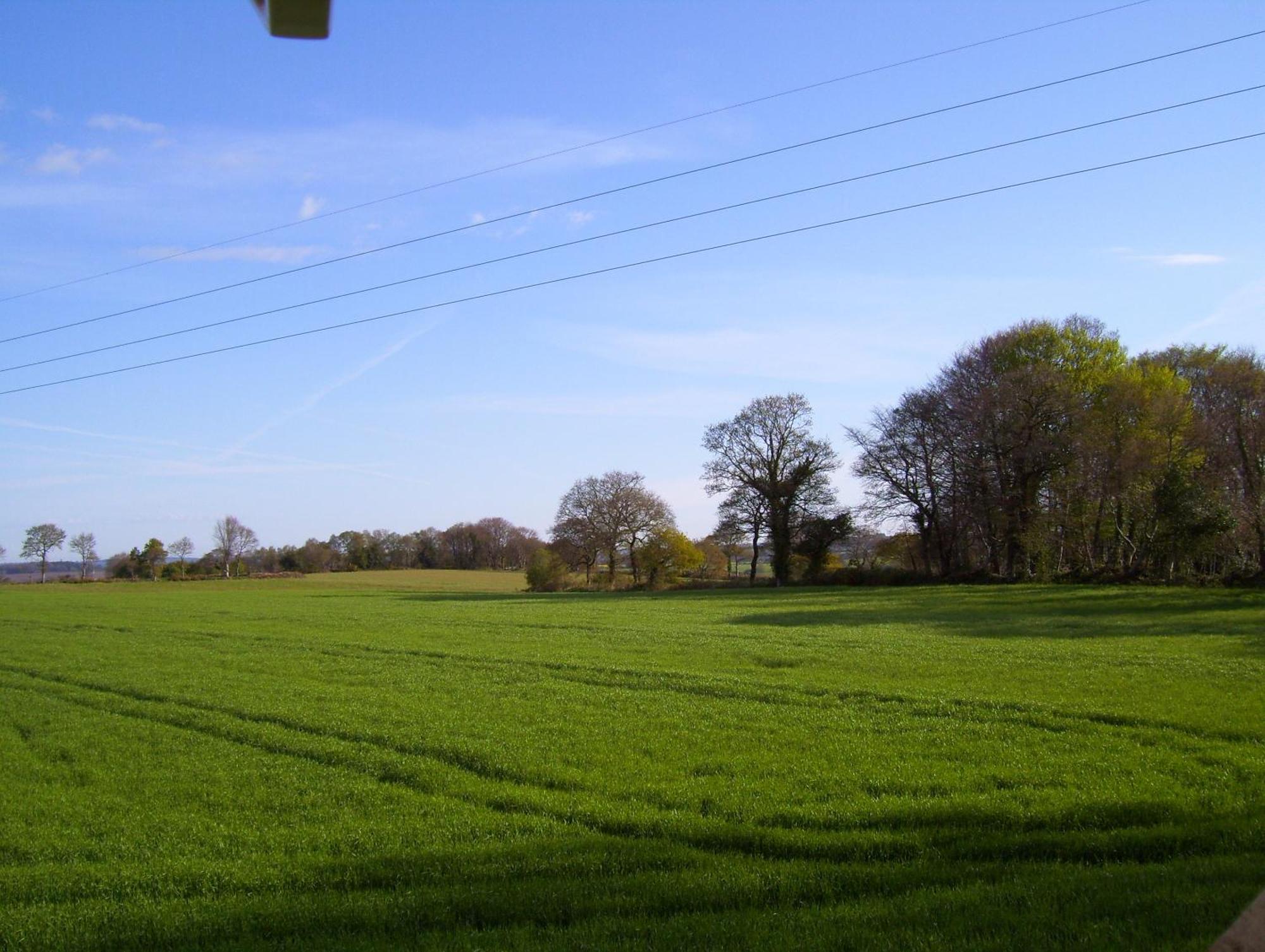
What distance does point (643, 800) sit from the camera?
971cm

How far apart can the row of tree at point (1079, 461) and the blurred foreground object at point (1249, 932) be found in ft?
163

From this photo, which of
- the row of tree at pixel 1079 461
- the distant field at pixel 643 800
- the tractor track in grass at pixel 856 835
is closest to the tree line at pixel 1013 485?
the row of tree at pixel 1079 461

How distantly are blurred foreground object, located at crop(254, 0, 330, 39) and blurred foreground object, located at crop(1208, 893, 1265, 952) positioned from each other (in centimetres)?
328

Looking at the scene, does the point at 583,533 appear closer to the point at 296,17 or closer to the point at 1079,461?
the point at 1079,461

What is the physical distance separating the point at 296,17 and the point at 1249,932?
3.47 meters

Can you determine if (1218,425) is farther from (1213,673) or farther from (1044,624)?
(1213,673)

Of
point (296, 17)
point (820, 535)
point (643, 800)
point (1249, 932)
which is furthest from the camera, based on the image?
point (820, 535)

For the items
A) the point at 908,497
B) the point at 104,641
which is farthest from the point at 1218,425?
the point at 104,641

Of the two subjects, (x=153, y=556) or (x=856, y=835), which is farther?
(x=153, y=556)

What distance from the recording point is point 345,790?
10.5 meters

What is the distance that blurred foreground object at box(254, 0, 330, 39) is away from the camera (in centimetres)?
235

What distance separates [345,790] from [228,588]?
7491 centimetres

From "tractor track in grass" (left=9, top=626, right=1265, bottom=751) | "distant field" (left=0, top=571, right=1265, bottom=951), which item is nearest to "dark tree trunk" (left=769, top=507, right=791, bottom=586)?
"distant field" (left=0, top=571, right=1265, bottom=951)

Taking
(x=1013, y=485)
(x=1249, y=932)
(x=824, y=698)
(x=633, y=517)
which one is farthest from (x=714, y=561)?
(x=1249, y=932)
